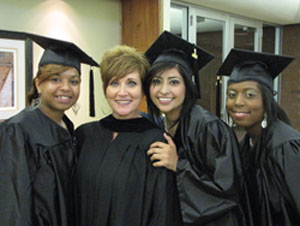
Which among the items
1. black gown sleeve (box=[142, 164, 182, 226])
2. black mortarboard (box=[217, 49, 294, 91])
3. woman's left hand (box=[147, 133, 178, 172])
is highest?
black mortarboard (box=[217, 49, 294, 91])

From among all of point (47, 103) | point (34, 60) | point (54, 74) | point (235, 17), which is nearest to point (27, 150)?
point (47, 103)

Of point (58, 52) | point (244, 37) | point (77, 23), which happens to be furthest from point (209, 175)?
point (244, 37)

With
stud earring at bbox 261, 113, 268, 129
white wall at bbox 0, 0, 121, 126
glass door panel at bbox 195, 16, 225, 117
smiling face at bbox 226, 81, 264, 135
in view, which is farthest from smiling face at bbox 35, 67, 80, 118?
glass door panel at bbox 195, 16, 225, 117

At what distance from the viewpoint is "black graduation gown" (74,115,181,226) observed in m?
1.45

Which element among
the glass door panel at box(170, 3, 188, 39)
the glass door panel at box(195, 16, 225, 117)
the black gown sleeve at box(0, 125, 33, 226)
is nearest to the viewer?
the black gown sleeve at box(0, 125, 33, 226)

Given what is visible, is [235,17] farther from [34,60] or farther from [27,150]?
[27,150]

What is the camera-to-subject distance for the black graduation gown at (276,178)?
4.84ft

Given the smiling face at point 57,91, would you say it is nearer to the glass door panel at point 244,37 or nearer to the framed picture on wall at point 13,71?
the framed picture on wall at point 13,71

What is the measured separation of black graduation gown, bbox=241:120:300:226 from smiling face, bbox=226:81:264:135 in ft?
0.29

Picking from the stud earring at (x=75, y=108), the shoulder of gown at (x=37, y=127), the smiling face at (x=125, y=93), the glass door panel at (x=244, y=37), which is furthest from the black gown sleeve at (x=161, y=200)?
the glass door panel at (x=244, y=37)

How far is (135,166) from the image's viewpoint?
149 centimetres

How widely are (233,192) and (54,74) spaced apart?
1.02 meters

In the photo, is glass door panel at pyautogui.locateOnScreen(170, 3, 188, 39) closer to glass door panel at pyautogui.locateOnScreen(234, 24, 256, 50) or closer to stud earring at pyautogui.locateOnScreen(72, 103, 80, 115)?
glass door panel at pyautogui.locateOnScreen(234, 24, 256, 50)

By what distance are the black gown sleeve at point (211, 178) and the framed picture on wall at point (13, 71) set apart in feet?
5.25
